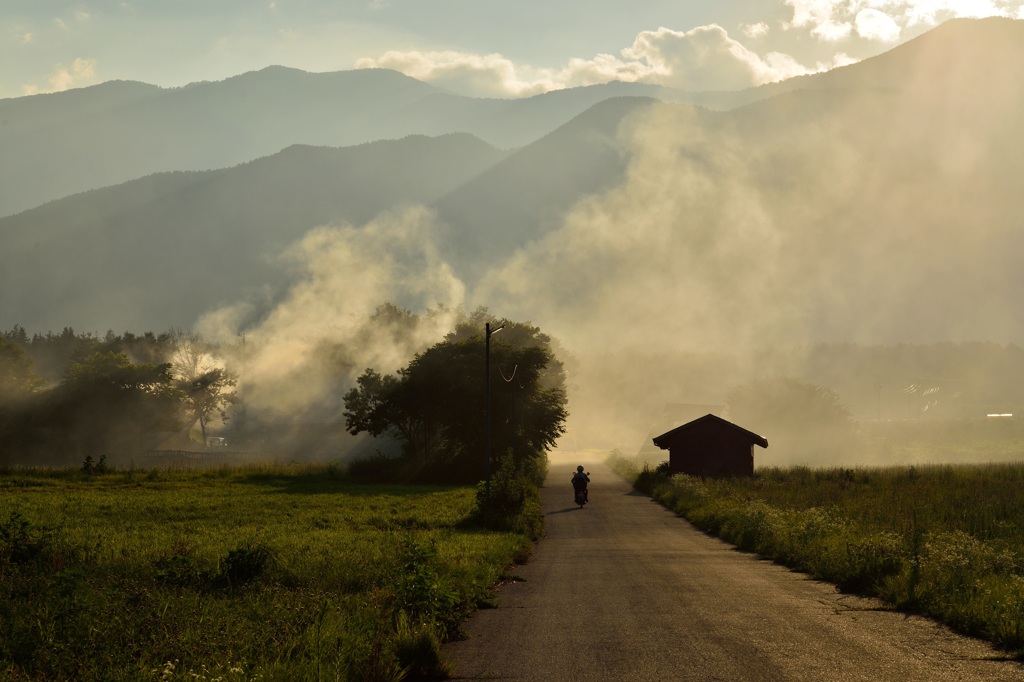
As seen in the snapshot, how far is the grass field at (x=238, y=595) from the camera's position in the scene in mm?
11461

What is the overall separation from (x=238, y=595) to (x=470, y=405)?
205ft

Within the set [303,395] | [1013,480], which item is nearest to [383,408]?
[1013,480]

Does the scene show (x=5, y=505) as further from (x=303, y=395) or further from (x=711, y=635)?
(x=303, y=395)

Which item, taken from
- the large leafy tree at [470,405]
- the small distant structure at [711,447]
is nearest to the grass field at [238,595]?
the small distant structure at [711,447]

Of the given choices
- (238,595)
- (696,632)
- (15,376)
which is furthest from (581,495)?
(15,376)

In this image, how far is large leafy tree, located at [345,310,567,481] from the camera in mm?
80250

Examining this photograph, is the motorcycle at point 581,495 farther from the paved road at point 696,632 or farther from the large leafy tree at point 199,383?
the large leafy tree at point 199,383

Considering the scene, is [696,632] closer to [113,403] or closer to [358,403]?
[358,403]

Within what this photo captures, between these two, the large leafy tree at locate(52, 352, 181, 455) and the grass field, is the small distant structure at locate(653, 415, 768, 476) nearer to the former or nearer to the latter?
the grass field

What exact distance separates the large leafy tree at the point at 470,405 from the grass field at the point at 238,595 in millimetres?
39578

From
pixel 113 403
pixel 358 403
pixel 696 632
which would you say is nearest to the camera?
pixel 696 632

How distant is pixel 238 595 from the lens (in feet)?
58.5

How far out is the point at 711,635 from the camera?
613 inches

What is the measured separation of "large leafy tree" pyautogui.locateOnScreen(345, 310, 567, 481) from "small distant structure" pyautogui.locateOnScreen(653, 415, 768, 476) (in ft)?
41.9
